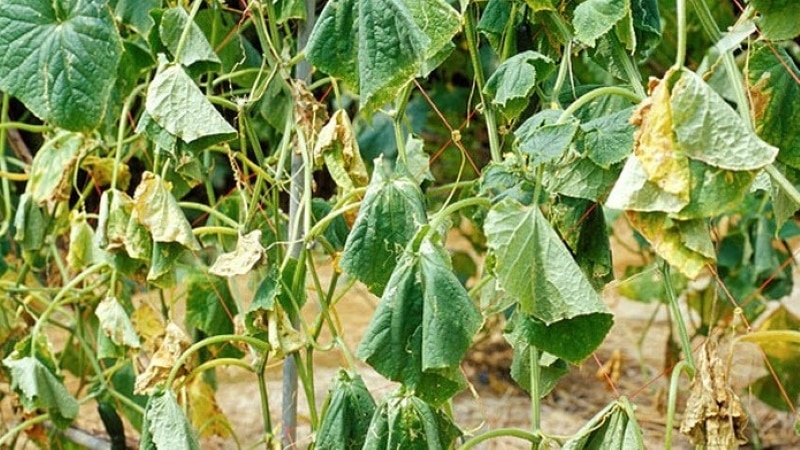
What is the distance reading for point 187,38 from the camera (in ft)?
3.52

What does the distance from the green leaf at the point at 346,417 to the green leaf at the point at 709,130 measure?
1.27 ft

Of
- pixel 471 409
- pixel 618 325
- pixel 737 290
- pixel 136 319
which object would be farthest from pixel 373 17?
pixel 618 325

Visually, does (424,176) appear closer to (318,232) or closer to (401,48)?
(318,232)

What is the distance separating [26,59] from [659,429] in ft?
5.18

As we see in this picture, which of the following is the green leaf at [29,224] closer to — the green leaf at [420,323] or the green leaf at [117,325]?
the green leaf at [117,325]

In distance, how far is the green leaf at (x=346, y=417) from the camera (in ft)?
3.27

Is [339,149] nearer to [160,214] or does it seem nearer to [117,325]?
[160,214]

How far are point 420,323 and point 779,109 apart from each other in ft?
1.05

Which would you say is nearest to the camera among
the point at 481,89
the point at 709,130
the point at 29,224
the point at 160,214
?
the point at 709,130

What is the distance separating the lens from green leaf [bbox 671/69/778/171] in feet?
2.36

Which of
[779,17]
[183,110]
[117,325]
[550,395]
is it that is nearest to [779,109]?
[779,17]

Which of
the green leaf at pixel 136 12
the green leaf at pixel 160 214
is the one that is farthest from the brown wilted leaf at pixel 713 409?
the green leaf at pixel 136 12

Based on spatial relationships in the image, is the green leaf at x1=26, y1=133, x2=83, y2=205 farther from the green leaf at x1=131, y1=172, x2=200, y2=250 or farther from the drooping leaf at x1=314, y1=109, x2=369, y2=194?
the drooping leaf at x1=314, y1=109, x2=369, y2=194

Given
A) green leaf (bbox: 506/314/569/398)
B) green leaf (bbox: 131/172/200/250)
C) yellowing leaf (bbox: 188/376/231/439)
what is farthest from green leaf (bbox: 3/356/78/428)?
green leaf (bbox: 506/314/569/398)
